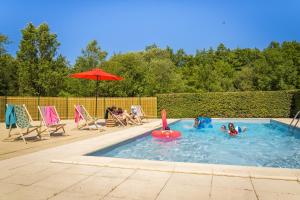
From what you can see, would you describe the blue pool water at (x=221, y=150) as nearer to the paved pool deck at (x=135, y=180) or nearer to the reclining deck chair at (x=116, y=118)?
the paved pool deck at (x=135, y=180)

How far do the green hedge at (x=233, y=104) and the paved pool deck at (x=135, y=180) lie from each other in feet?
50.1

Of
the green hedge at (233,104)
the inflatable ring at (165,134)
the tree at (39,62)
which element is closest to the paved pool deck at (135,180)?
the inflatable ring at (165,134)

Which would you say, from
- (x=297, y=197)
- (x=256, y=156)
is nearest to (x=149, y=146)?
(x=256, y=156)

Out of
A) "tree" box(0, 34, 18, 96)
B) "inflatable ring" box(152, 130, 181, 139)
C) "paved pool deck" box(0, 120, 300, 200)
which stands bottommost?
"inflatable ring" box(152, 130, 181, 139)

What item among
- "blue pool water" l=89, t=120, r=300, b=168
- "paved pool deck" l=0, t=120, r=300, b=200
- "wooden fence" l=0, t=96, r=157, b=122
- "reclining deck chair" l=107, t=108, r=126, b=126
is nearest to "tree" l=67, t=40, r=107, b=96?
"wooden fence" l=0, t=96, r=157, b=122

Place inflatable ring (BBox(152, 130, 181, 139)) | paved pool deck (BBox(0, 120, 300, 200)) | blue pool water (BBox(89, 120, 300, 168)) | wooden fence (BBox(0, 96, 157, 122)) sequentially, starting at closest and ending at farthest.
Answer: paved pool deck (BBox(0, 120, 300, 200)) < blue pool water (BBox(89, 120, 300, 168)) < inflatable ring (BBox(152, 130, 181, 139)) < wooden fence (BBox(0, 96, 157, 122))

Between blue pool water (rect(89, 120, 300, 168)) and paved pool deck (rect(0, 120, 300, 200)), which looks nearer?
paved pool deck (rect(0, 120, 300, 200))

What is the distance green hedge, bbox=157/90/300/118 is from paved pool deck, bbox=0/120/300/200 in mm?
15258

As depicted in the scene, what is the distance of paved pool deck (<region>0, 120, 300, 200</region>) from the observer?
3.40 meters

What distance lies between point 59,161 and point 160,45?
4448 centimetres

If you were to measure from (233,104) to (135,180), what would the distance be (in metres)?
16.8

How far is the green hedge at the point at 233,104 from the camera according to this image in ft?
62.2

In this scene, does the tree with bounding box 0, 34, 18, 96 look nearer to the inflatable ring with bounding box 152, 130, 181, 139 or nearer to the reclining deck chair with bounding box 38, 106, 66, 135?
the reclining deck chair with bounding box 38, 106, 66, 135

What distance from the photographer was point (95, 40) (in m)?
38.0
